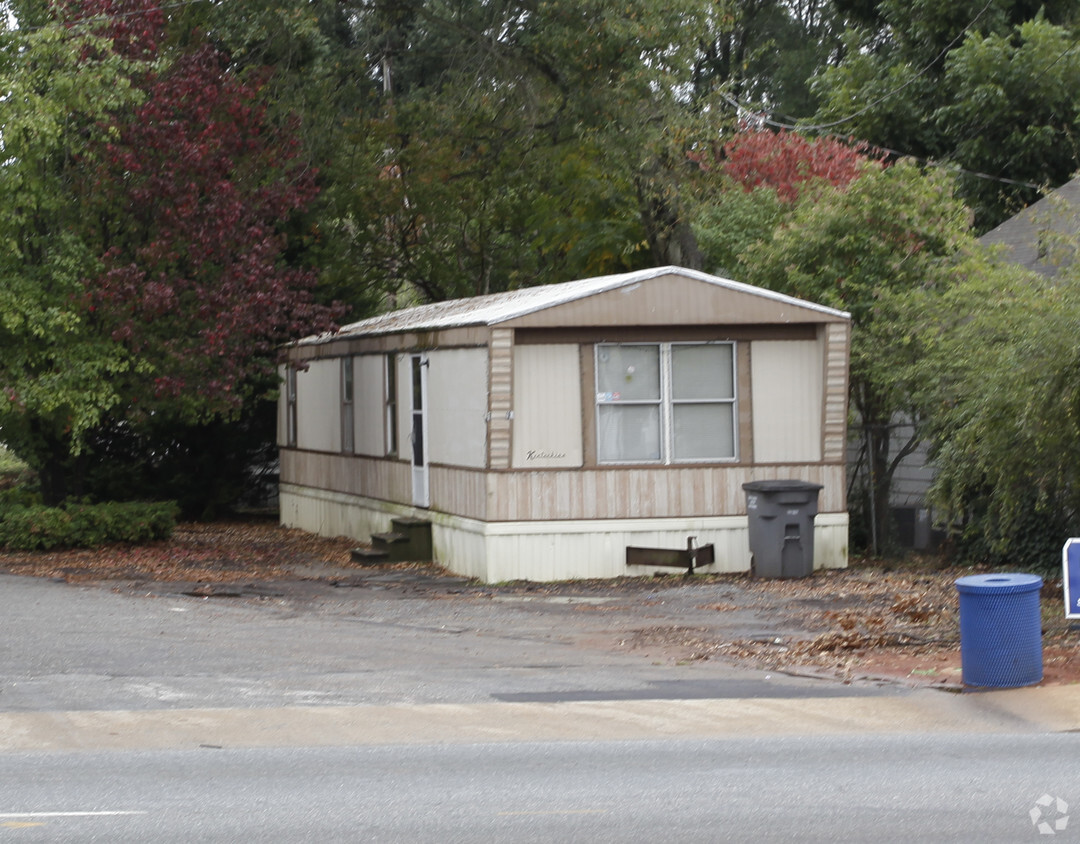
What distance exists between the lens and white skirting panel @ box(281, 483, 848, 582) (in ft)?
58.3

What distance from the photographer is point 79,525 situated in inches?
814

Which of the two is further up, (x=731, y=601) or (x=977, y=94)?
(x=977, y=94)

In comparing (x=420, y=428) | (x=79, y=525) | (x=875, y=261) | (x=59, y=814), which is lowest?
(x=59, y=814)

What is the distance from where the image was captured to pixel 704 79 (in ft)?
161

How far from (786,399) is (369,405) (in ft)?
23.2

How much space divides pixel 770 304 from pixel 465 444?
4.17 m

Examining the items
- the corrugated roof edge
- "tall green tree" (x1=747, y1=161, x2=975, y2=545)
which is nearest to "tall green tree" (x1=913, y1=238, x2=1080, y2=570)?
"tall green tree" (x1=747, y1=161, x2=975, y2=545)

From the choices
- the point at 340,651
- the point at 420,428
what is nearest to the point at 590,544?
the point at 420,428

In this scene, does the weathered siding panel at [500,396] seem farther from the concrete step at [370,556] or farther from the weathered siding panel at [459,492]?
the concrete step at [370,556]

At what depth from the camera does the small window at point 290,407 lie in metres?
27.3

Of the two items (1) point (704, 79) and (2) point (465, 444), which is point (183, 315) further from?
(1) point (704, 79)

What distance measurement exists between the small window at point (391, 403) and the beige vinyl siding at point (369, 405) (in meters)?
0.13

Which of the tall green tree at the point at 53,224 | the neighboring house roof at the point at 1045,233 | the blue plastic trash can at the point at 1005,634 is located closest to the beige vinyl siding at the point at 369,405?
the tall green tree at the point at 53,224

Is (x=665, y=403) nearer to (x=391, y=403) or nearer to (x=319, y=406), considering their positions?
(x=391, y=403)
